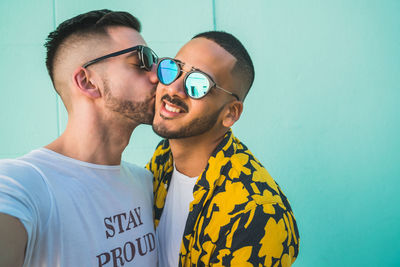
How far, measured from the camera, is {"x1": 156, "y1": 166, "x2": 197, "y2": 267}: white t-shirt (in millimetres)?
1542

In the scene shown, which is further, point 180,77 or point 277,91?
point 277,91

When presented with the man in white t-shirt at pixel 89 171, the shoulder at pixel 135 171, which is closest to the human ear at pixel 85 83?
the man in white t-shirt at pixel 89 171

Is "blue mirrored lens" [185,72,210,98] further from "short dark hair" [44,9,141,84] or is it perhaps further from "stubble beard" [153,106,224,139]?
"short dark hair" [44,9,141,84]

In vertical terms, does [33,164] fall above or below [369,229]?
above

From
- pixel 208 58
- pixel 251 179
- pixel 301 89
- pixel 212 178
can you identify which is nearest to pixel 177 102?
pixel 208 58

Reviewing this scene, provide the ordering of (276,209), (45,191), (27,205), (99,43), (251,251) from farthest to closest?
(99,43), (276,209), (251,251), (45,191), (27,205)

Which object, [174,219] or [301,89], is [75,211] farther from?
[301,89]

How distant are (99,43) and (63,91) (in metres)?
0.32

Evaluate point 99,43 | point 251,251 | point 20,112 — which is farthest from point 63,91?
point 20,112

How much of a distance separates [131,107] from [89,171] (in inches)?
15.8

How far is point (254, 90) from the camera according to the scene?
289 centimetres

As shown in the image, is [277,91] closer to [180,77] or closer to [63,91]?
[180,77]

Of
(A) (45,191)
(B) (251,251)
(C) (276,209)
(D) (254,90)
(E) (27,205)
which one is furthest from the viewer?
(D) (254,90)

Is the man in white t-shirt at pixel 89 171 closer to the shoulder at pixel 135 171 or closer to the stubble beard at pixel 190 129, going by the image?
the shoulder at pixel 135 171
